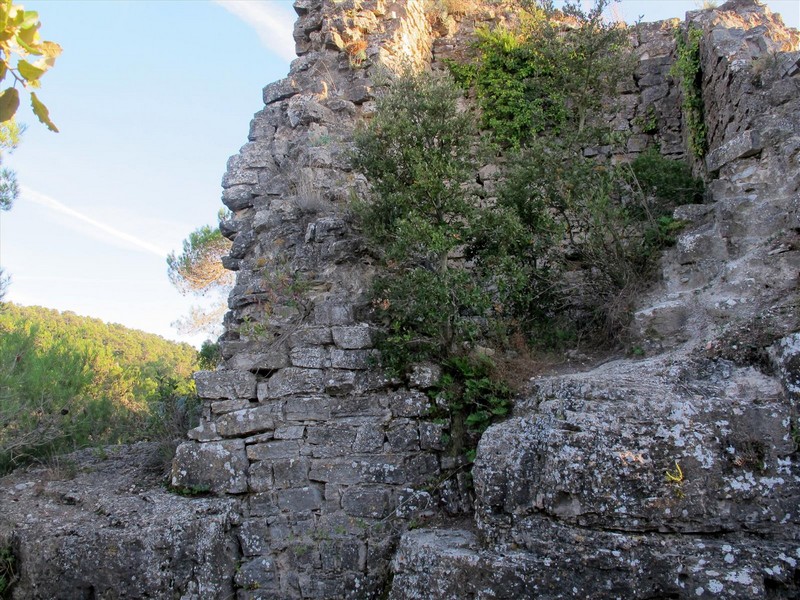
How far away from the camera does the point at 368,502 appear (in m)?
5.26

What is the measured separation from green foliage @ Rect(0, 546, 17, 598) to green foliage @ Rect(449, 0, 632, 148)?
6.91m

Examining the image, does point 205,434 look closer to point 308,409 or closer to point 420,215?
point 308,409

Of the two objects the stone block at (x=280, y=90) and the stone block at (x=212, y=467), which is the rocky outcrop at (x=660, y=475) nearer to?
the stone block at (x=212, y=467)

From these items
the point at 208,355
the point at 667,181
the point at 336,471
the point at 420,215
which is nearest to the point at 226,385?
the point at 336,471

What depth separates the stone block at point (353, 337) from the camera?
579cm

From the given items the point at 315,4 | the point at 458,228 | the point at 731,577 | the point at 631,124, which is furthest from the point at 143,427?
the point at 631,124

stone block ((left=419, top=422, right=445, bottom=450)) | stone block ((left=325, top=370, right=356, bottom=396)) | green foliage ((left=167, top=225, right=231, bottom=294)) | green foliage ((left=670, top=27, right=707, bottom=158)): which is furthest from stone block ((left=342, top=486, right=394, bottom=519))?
green foliage ((left=167, top=225, right=231, bottom=294))

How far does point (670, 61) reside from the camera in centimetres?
889

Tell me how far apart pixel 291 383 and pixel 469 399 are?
5.18 ft

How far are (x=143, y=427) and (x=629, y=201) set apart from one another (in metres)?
6.31

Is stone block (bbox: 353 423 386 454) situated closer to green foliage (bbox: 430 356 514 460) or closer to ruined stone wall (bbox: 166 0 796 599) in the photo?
ruined stone wall (bbox: 166 0 796 599)

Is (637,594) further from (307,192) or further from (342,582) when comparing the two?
(307,192)

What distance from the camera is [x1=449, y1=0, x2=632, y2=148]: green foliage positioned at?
8469mm

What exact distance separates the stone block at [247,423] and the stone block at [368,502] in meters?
0.95
